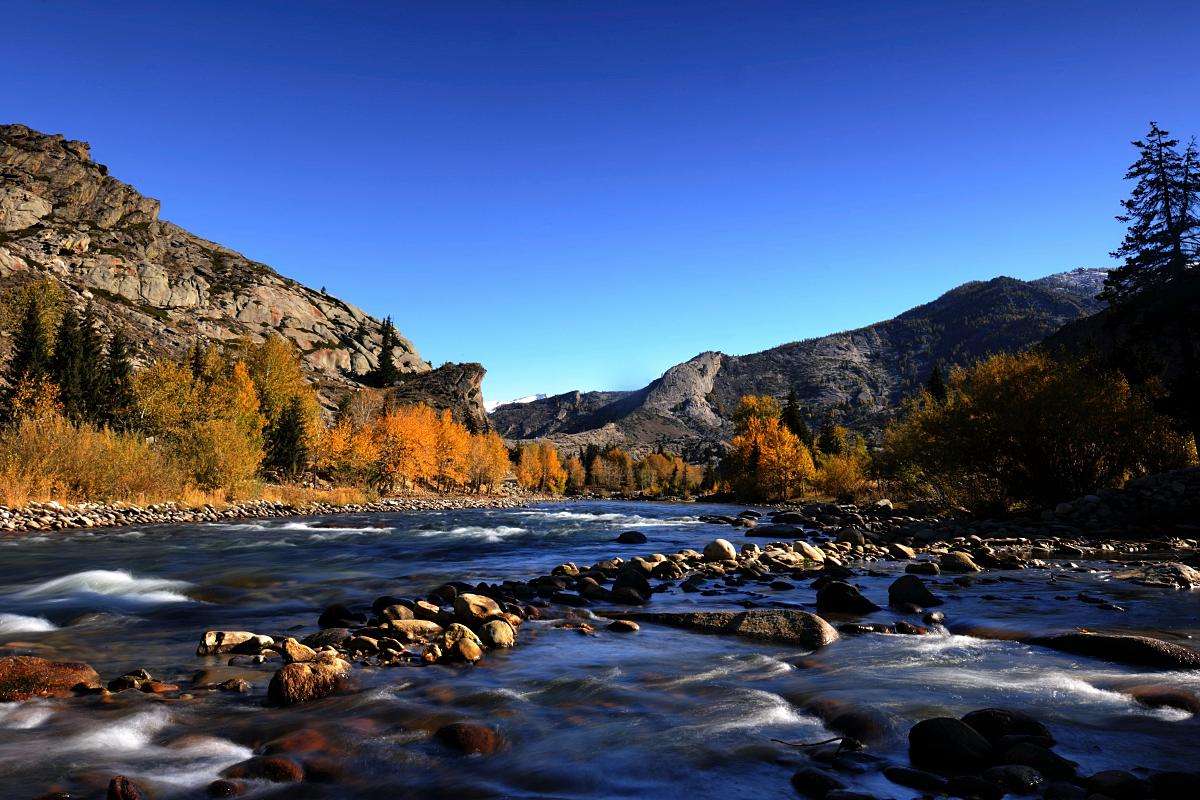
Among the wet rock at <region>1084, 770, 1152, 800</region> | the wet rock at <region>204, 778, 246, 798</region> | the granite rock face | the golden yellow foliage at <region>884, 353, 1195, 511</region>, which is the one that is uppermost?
the granite rock face

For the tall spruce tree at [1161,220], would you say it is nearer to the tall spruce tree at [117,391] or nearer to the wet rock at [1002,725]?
the wet rock at [1002,725]

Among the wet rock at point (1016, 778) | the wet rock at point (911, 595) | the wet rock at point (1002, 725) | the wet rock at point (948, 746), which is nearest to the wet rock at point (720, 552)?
the wet rock at point (911, 595)

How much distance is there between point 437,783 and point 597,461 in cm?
16208

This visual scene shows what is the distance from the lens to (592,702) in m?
6.32

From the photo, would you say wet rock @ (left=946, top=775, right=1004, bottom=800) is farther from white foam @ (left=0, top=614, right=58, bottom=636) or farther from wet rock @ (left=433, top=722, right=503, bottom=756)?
white foam @ (left=0, top=614, right=58, bottom=636)

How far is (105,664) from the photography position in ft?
25.7

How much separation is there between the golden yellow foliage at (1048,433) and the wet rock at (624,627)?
2294 centimetres

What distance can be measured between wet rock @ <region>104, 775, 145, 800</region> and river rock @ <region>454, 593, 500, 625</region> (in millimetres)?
5678

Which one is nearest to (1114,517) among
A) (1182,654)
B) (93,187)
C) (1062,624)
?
(1062,624)

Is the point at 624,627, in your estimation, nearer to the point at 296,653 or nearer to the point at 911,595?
the point at 296,653

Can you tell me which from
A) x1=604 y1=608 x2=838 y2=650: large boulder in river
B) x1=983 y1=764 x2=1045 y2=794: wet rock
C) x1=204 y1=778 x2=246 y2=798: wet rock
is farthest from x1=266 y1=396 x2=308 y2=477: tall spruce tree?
x1=983 y1=764 x2=1045 y2=794: wet rock

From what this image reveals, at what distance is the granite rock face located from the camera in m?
101

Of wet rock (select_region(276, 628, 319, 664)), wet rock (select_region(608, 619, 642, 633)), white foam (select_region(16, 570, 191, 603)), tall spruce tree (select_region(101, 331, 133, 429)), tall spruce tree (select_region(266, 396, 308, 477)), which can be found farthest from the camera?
tall spruce tree (select_region(266, 396, 308, 477))

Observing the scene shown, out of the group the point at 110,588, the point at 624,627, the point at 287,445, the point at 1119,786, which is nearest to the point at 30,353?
the point at 287,445
